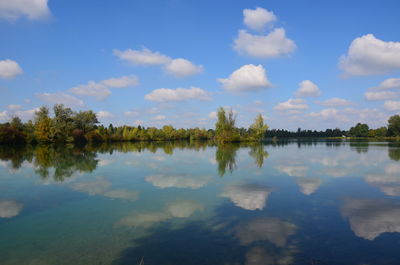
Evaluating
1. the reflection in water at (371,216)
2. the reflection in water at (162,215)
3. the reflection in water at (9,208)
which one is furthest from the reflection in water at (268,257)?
the reflection in water at (9,208)

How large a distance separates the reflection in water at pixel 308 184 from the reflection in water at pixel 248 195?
157 centimetres

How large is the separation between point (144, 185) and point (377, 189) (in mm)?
10808

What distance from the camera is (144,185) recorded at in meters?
12.8

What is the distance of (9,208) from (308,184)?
12.5m

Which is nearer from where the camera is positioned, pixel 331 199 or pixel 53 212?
pixel 53 212

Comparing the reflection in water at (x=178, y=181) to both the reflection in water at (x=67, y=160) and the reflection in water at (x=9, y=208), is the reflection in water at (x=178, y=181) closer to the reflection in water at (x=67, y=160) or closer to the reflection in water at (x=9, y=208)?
the reflection in water at (x=67, y=160)

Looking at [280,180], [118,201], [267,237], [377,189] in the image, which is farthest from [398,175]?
[118,201]

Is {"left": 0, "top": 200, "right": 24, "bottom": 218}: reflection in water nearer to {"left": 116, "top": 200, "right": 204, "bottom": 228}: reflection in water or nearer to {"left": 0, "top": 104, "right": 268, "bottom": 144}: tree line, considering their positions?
{"left": 116, "top": 200, "right": 204, "bottom": 228}: reflection in water

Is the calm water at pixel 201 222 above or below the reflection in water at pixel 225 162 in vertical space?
below

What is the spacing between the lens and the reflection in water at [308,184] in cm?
1127

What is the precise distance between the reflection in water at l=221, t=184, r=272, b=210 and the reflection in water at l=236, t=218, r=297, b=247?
151 cm

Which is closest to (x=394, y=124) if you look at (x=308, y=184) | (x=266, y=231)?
(x=308, y=184)

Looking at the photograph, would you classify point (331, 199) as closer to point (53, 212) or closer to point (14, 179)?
point (53, 212)

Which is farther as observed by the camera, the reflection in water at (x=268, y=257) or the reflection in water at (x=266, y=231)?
the reflection in water at (x=266, y=231)
